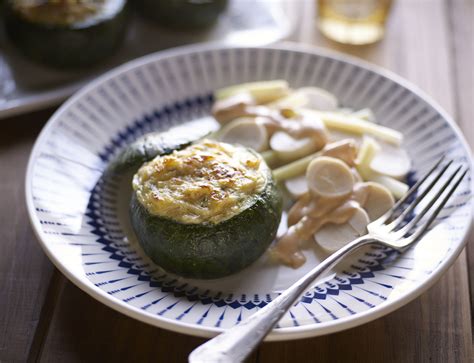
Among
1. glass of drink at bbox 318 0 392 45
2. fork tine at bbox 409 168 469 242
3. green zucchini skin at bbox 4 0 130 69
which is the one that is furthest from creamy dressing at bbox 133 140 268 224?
glass of drink at bbox 318 0 392 45

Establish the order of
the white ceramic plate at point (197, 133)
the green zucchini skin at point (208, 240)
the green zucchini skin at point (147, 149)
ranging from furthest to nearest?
the green zucchini skin at point (147, 149), the green zucchini skin at point (208, 240), the white ceramic plate at point (197, 133)

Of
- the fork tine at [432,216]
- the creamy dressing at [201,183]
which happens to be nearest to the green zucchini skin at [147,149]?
the creamy dressing at [201,183]

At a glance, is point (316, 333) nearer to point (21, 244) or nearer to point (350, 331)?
point (350, 331)

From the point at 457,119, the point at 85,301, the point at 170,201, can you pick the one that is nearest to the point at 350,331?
the point at 170,201

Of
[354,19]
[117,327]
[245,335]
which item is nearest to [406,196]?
[245,335]

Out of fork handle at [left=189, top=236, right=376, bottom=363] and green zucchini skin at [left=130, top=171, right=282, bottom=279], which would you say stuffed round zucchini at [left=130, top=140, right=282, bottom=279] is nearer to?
green zucchini skin at [left=130, top=171, right=282, bottom=279]

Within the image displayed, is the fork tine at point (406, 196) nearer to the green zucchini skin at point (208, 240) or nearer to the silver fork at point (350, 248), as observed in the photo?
the silver fork at point (350, 248)

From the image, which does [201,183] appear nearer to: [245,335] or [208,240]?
[208,240]
